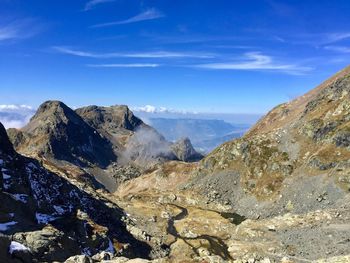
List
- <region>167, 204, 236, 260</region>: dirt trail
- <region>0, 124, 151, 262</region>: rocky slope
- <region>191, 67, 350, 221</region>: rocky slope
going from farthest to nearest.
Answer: <region>191, 67, 350, 221</region>: rocky slope, <region>167, 204, 236, 260</region>: dirt trail, <region>0, 124, 151, 262</region>: rocky slope

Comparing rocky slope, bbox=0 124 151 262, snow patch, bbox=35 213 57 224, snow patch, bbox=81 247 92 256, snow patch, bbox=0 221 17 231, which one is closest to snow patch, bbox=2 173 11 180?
rocky slope, bbox=0 124 151 262

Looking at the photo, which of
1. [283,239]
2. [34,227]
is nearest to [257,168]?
[283,239]

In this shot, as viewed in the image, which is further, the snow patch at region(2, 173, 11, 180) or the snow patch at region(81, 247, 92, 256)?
the snow patch at region(2, 173, 11, 180)

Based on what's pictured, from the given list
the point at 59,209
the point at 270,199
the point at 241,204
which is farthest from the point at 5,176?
the point at 241,204

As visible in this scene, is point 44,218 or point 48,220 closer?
point 44,218

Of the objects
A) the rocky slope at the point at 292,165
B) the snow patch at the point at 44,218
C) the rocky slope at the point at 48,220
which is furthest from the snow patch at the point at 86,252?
the rocky slope at the point at 292,165

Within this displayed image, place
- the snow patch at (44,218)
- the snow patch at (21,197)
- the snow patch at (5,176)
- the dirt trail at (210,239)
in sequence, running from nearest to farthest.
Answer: the snow patch at (21,197) < the snow patch at (5,176) < the snow patch at (44,218) < the dirt trail at (210,239)

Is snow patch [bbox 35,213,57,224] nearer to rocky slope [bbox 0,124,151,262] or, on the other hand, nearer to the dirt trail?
rocky slope [bbox 0,124,151,262]

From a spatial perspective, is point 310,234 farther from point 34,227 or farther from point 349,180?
point 34,227

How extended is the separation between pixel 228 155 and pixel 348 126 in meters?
54.9

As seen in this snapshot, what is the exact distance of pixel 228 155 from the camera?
186500 mm

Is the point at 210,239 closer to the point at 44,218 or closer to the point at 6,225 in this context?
the point at 44,218

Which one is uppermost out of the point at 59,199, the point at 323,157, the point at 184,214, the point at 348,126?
the point at 348,126

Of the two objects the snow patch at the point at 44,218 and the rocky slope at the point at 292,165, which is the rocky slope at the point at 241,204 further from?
the snow patch at the point at 44,218
